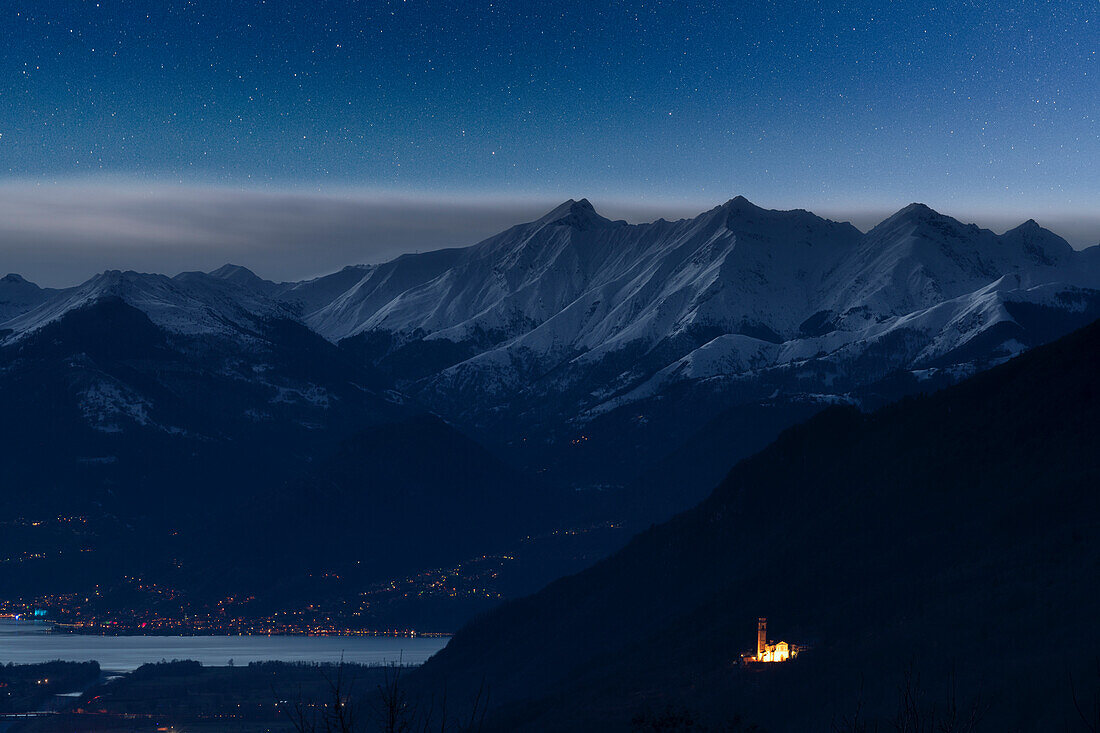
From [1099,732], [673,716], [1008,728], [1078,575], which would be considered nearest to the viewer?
[1099,732]

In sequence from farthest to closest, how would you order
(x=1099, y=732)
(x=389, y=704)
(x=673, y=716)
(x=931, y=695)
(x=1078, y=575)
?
(x=1078, y=575) → (x=931, y=695) → (x=673, y=716) → (x=1099, y=732) → (x=389, y=704)

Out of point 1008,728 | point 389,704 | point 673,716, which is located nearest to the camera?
point 389,704

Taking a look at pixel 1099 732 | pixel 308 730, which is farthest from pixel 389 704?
pixel 1099 732

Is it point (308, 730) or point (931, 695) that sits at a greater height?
point (308, 730)

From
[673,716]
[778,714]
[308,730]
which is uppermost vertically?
[308,730]

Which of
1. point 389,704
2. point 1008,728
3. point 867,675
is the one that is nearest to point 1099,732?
point 389,704

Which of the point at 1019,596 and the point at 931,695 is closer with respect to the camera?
the point at 931,695

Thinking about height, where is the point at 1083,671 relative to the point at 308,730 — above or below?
below

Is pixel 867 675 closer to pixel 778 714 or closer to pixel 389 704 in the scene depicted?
pixel 778 714

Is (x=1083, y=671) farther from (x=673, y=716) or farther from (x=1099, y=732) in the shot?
(x=1099, y=732)
